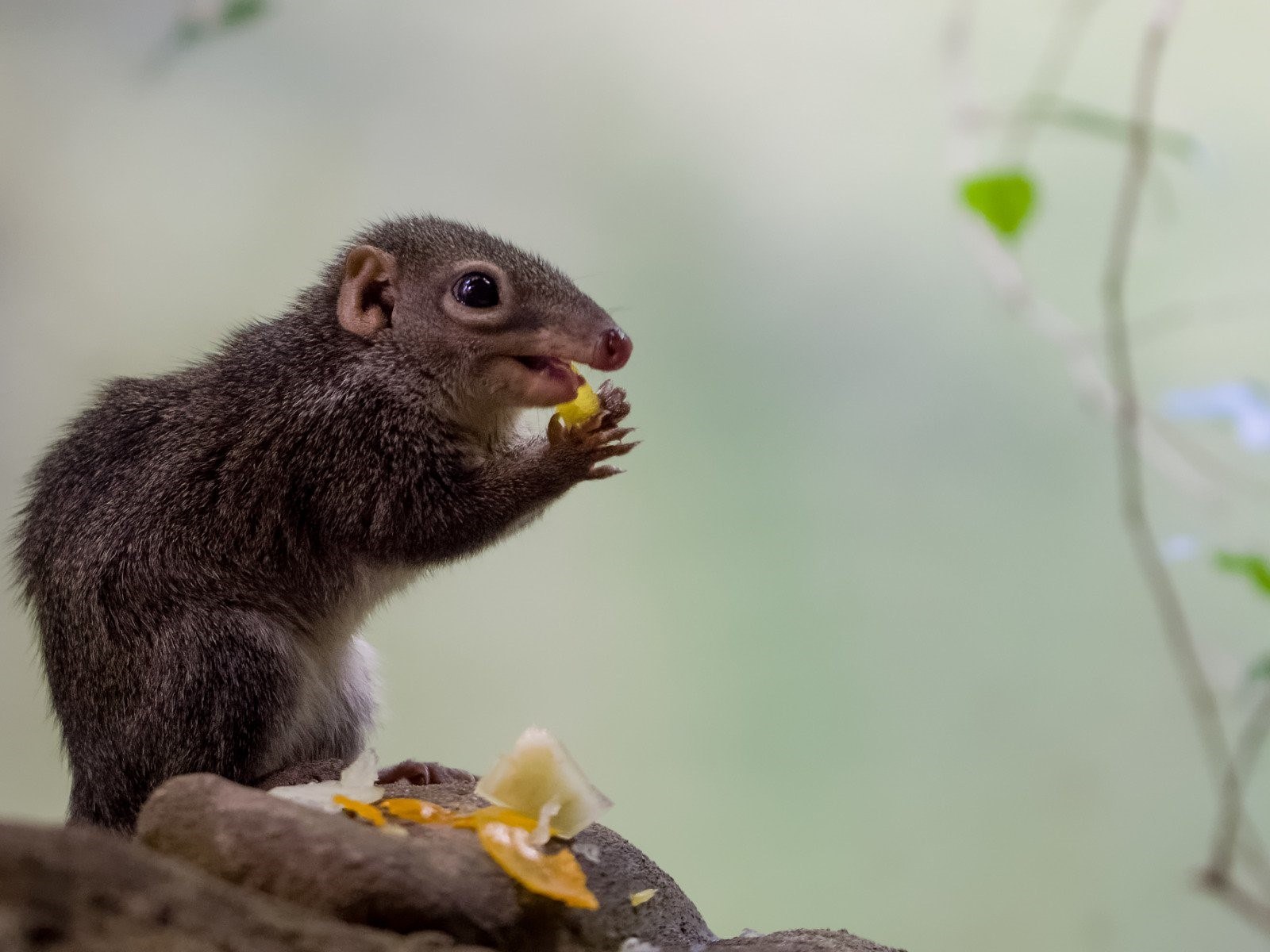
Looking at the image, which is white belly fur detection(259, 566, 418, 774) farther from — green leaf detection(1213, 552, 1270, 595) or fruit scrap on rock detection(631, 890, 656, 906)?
green leaf detection(1213, 552, 1270, 595)

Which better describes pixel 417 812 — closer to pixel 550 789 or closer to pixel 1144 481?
pixel 550 789

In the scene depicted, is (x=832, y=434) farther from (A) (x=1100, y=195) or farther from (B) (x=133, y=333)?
(B) (x=133, y=333)

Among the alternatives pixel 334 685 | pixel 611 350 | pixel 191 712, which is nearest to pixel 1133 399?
pixel 611 350

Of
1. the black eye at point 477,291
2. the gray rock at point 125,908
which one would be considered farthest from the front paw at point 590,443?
the gray rock at point 125,908

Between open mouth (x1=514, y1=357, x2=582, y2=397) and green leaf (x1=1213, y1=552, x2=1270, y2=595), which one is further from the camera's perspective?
green leaf (x1=1213, y1=552, x2=1270, y2=595)

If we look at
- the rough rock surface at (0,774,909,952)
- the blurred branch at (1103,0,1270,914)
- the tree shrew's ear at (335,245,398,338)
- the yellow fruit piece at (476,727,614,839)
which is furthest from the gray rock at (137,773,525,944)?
the blurred branch at (1103,0,1270,914)

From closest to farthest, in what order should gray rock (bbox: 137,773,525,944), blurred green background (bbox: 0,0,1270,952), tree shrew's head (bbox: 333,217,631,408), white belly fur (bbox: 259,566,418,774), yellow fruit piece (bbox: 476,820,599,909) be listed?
1. gray rock (bbox: 137,773,525,944)
2. yellow fruit piece (bbox: 476,820,599,909)
3. white belly fur (bbox: 259,566,418,774)
4. tree shrew's head (bbox: 333,217,631,408)
5. blurred green background (bbox: 0,0,1270,952)
